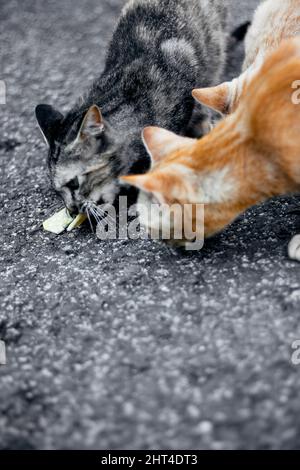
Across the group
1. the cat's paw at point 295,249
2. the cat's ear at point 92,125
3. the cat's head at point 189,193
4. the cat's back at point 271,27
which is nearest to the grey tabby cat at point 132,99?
the cat's ear at point 92,125

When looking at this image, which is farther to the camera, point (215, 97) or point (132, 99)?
point (132, 99)

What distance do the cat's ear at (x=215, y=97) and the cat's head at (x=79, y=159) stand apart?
0.55 meters

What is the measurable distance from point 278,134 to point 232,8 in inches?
133

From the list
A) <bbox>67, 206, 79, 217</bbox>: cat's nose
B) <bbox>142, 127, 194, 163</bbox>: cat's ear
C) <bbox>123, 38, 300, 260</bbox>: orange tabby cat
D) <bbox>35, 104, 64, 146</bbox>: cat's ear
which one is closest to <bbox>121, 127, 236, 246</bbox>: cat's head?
<bbox>123, 38, 300, 260</bbox>: orange tabby cat

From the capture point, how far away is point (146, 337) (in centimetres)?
220

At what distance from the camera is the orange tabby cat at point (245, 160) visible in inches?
86.4

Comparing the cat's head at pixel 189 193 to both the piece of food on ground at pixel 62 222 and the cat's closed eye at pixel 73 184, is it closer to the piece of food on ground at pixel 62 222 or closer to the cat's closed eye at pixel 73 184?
the cat's closed eye at pixel 73 184

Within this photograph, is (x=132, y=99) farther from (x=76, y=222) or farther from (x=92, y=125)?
(x=76, y=222)

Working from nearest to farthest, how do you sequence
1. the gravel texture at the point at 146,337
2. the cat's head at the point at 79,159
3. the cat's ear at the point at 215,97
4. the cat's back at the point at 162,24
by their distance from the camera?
the gravel texture at the point at 146,337 < the cat's ear at the point at 215,97 < the cat's head at the point at 79,159 < the cat's back at the point at 162,24

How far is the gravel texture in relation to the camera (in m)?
1.84

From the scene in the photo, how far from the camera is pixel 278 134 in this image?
7.18 feet

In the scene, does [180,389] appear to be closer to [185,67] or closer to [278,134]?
[278,134]

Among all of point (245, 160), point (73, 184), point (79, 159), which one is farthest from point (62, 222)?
point (245, 160)

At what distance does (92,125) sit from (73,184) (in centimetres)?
35
